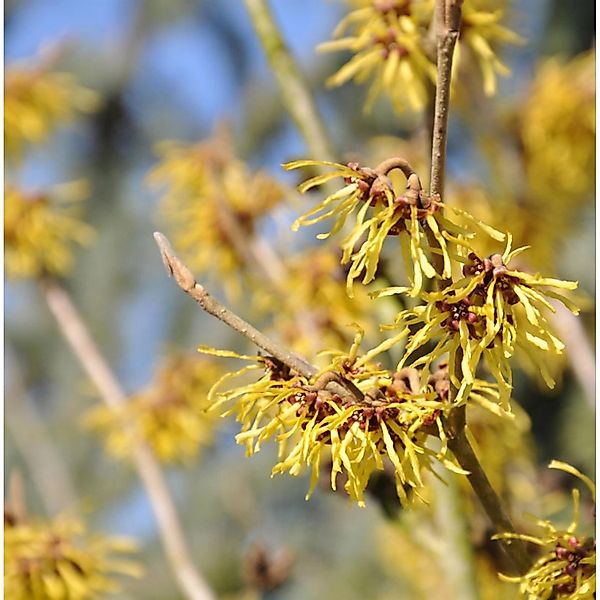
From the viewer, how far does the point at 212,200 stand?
3.18ft

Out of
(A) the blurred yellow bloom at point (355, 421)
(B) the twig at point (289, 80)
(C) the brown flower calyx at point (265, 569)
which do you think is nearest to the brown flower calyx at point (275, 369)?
A: (A) the blurred yellow bloom at point (355, 421)

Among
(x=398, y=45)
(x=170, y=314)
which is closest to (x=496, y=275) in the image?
(x=398, y=45)

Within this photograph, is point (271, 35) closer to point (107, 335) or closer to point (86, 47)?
point (107, 335)

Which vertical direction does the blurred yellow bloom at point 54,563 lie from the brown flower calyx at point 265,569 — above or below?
above

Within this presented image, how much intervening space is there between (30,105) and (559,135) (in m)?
0.60

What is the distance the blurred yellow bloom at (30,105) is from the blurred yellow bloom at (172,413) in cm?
29

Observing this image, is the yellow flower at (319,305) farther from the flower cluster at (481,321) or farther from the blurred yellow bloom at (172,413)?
the flower cluster at (481,321)

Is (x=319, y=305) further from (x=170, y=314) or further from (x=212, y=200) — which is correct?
(x=170, y=314)

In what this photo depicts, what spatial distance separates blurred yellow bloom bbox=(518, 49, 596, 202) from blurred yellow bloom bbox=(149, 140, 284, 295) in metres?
0.34

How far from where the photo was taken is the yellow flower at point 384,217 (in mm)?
397

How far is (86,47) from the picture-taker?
11.3 ft

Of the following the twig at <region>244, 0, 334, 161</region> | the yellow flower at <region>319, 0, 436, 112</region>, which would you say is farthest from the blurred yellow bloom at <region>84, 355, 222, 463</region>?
the yellow flower at <region>319, 0, 436, 112</region>

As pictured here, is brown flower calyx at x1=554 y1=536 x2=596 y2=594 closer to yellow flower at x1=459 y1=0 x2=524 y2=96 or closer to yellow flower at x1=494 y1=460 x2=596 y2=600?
yellow flower at x1=494 y1=460 x2=596 y2=600

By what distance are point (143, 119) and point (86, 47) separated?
0.31 m
